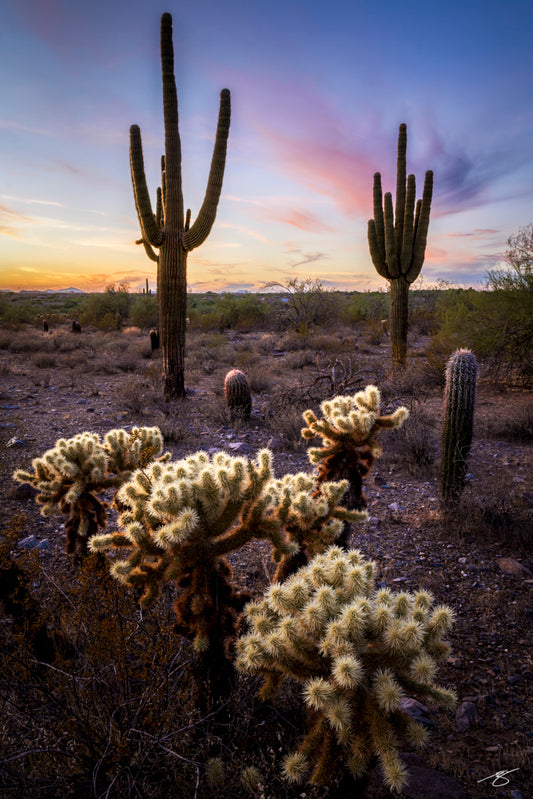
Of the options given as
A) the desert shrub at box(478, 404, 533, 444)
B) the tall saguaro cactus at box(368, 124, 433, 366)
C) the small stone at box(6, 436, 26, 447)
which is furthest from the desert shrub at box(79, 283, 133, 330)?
the desert shrub at box(478, 404, 533, 444)

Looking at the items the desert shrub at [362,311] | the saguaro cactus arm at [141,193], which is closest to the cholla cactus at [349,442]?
the saguaro cactus arm at [141,193]

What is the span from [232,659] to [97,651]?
0.72 m

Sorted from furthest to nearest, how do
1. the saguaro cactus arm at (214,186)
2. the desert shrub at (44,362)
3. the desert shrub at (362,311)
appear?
the desert shrub at (362,311)
the desert shrub at (44,362)
the saguaro cactus arm at (214,186)

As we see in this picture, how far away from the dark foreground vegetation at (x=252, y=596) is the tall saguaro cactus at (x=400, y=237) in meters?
2.04

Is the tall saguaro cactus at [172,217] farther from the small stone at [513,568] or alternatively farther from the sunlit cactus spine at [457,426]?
the small stone at [513,568]

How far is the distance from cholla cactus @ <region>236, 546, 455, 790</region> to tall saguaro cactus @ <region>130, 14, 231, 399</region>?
8.81 metres

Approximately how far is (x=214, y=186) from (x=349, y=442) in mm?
8861

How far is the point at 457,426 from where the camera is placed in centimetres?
555

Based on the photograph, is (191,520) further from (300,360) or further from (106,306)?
(106,306)

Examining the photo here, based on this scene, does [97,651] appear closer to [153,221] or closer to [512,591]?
[512,591]

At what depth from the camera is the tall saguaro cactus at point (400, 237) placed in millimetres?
13367

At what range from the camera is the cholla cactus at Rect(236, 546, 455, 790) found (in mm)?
1749

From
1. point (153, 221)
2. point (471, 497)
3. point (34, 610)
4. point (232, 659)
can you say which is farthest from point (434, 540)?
point (153, 221)

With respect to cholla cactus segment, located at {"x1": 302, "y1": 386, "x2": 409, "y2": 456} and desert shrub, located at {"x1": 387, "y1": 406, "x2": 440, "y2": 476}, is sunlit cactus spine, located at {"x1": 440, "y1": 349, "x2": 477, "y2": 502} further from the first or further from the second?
cholla cactus segment, located at {"x1": 302, "y1": 386, "x2": 409, "y2": 456}
